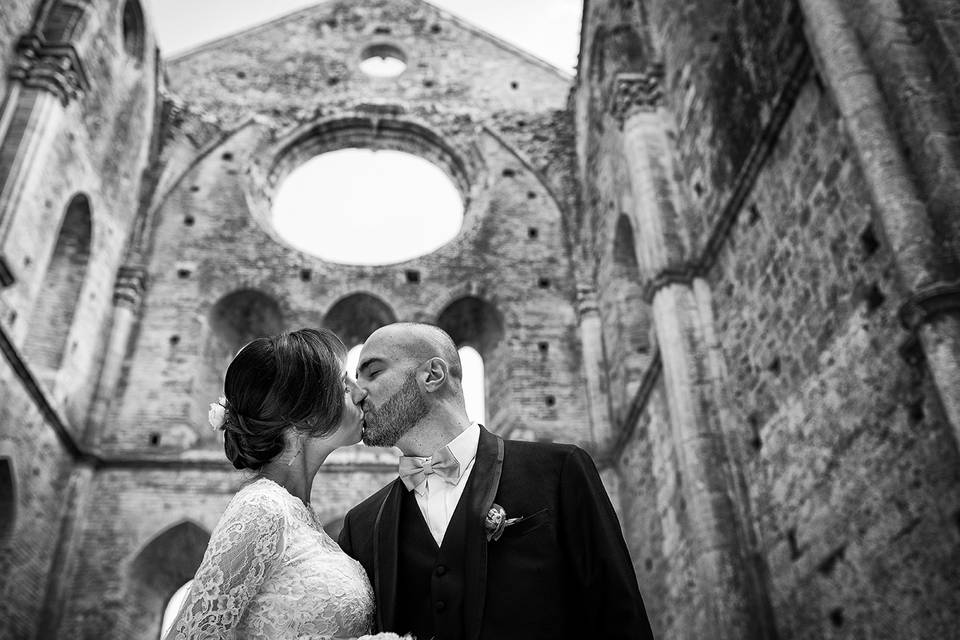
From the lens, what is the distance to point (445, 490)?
8.64ft

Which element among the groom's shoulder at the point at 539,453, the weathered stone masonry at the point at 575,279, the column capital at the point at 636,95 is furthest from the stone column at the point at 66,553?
the groom's shoulder at the point at 539,453

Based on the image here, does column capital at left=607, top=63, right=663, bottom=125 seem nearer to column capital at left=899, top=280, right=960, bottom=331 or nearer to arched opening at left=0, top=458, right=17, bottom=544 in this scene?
column capital at left=899, top=280, right=960, bottom=331

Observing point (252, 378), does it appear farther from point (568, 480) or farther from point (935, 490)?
point (935, 490)

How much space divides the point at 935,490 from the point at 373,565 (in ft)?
12.2

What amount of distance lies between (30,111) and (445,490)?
965 cm

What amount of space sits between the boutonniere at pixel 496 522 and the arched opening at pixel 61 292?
10.4 meters

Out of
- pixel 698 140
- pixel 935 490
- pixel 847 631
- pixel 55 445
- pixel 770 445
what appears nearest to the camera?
pixel 935 490

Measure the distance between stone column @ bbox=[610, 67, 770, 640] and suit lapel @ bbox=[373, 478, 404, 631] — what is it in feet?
18.1

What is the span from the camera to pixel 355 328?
14.0m

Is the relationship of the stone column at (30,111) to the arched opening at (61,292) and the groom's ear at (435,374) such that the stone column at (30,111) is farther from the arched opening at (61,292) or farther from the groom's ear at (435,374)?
the groom's ear at (435,374)

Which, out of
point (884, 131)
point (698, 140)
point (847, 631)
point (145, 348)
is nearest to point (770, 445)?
point (847, 631)

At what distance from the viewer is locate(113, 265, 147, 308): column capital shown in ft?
42.3

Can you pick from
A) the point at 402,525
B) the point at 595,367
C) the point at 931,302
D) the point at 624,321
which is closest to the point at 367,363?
the point at 402,525

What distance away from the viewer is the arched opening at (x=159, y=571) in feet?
36.3
